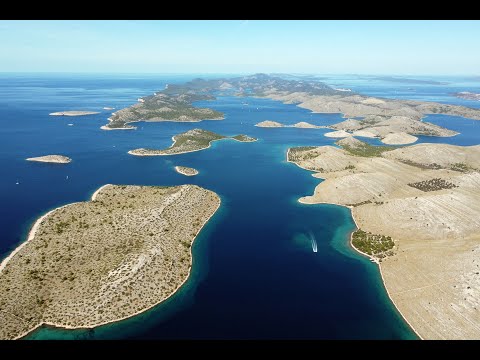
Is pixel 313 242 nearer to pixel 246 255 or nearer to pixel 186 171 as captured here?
pixel 246 255

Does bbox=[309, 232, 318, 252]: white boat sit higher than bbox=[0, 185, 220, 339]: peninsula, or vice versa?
bbox=[0, 185, 220, 339]: peninsula

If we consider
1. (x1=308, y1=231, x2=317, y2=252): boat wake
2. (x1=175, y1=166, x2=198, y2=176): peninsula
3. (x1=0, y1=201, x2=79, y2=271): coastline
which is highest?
(x1=0, y1=201, x2=79, y2=271): coastline

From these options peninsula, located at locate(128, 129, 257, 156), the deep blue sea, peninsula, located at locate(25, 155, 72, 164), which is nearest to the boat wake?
Result: the deep blue sea

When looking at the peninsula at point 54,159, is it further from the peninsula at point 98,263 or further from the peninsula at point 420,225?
the peninsula at point 420,225

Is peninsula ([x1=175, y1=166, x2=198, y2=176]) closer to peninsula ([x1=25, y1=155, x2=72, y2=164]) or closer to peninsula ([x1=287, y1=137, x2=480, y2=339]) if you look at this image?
peninsula ([x1=287, y1=137, x2=480, y2=339])

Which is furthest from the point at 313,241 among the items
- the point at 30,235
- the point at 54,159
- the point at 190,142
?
the point at 54,159
